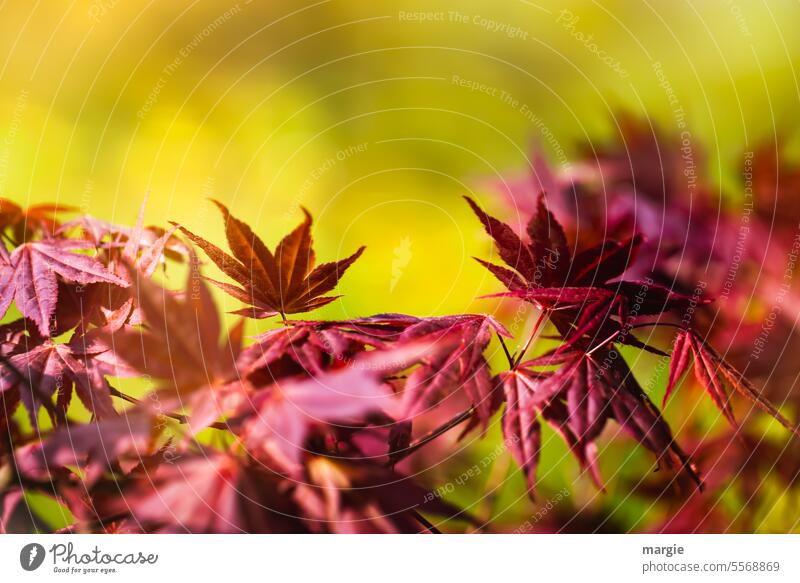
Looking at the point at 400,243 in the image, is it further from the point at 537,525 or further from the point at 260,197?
the point at 537,525

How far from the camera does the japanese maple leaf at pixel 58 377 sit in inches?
15.1

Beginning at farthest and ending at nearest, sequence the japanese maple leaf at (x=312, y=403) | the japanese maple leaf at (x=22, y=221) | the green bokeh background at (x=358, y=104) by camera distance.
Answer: the green bokeh background at (x=358, y=104)
the japanese maple leaf at (x=22, y=221)
the japanese maple leaf at (x=312, y=403)

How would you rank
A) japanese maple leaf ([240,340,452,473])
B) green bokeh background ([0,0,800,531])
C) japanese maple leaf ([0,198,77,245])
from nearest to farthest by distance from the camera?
1. japanese maple leaf ([240,340,452,473])
2. japanese maple leaf ([0,198,77,245])
3. green bokeh background ([0,0,800,531])

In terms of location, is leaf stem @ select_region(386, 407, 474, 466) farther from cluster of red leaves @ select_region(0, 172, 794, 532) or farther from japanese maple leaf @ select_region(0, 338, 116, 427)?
japanese maple leaf @ select_region(0, 338, 116, 427)

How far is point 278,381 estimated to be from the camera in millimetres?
329

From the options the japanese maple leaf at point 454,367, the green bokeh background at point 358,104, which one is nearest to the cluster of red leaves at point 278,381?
the japanese maple leaf at point 454,367

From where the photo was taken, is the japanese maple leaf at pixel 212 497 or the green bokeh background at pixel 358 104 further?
the green bokeh background at pixel 358 104

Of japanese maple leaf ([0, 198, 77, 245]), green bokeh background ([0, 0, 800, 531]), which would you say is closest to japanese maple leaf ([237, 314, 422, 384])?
japanese maple leaf ([0, 198, 77, 245])

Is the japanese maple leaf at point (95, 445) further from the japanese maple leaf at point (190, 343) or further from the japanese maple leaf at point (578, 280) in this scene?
the japanese maple leaf at point (578, 280)

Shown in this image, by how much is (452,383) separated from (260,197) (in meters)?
0.57

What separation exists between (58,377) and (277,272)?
0.15 metres

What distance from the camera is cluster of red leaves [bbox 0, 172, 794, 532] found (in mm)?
322

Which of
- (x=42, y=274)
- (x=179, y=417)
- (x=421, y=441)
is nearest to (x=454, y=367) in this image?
(x=421, y=441)

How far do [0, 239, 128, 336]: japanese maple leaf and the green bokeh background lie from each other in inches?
14.1
